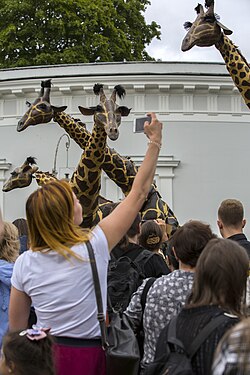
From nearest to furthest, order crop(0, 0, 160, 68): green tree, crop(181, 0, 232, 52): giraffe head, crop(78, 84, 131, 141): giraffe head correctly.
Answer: crop(181, 0, 232, 52): giraffe head < crop(78, 84, 131, 141): giraffe head < crop(0, 0, 160, 68): green tree

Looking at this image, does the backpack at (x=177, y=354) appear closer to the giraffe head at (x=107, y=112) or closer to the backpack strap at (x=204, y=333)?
the backpack strap at (x=204, y=333)

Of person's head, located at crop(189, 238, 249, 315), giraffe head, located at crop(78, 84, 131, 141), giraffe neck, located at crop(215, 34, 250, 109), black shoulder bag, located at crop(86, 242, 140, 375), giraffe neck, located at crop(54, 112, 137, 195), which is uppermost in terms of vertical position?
giraffe neck, located at crop(215, 34, 250, 109)

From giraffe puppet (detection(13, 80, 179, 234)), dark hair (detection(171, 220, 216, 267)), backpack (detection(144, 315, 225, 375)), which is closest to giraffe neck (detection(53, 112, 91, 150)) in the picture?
giraffe puppet (detection(13, 80, 179, 234))

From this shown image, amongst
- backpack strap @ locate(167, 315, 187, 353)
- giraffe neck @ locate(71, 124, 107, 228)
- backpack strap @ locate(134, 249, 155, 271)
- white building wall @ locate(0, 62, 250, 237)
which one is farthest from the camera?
white building wall @ locate(0, 62, 250, 237)

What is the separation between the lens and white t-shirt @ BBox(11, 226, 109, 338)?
340cm

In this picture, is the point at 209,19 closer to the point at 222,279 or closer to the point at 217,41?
the point at 217,41

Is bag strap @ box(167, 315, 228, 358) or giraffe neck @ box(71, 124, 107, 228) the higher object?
giraffe neck @ box(71, 124, 107, 228)

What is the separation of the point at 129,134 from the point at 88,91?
1734 millimetres

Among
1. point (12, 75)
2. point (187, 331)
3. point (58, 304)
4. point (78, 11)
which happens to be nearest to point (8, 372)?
point (58, 304)

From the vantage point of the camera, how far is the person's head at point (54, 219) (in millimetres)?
3434

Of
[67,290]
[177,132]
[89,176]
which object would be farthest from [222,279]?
[177,132]

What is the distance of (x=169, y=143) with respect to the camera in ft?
62.3

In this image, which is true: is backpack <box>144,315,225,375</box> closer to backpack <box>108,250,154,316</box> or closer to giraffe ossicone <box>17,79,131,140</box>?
backpack <box>108,250,154,316</box>

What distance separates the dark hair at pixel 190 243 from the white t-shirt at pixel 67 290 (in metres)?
0.53
